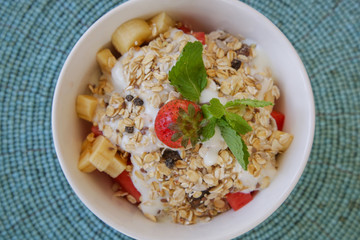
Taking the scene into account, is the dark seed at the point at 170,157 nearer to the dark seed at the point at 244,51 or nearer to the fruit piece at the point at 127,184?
the fruit piece at the point at 127,184

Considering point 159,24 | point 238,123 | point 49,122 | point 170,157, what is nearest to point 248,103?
point 238,123

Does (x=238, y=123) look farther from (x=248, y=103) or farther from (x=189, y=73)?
(x=189, y=73)

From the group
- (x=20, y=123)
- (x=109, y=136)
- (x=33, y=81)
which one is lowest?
(x=20, y=123)

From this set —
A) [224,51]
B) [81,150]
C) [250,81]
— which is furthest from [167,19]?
[81,150]

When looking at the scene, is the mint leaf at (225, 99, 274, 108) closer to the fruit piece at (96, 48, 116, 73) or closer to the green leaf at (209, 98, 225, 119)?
the green leaf at (209, 98, 225, 119)

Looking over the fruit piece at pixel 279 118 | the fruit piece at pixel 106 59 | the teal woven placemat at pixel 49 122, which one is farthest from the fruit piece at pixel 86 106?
the fruit piece at pixel 279 118

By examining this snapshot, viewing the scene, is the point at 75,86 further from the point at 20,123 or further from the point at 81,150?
the point at 20,123
